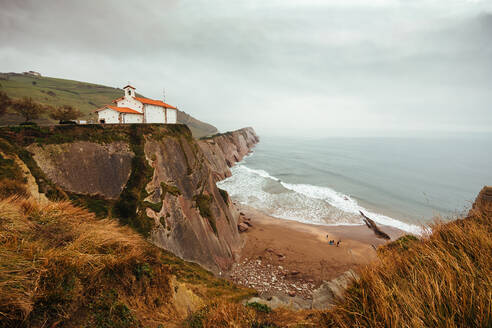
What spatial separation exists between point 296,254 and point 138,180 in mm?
18433

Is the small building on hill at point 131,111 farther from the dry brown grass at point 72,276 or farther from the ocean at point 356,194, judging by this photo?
the ocean at point 356,194

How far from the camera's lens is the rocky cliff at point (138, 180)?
1143 cm

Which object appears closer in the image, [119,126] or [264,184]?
[119,126]

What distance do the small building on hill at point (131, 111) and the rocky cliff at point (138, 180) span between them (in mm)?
6057

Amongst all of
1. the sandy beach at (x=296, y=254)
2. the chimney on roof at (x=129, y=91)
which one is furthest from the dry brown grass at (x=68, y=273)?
the chimney on roof at (x=129, y=91)

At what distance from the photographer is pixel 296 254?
20188 mm

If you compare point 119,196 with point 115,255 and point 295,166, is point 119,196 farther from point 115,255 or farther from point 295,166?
point 295,166

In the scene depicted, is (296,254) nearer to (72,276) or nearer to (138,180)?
(138,180)

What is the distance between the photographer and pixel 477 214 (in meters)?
5.13

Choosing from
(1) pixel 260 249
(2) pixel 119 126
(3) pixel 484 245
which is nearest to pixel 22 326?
(3) pixel 484 245

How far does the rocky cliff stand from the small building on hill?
606cm

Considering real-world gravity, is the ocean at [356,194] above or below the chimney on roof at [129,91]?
below

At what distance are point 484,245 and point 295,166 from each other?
71.6 metres

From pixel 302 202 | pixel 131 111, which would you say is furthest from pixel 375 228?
pixel 131 111
